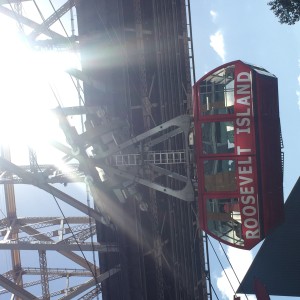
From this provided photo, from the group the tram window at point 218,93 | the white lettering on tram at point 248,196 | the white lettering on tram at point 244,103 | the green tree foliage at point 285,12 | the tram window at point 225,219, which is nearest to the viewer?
the white lettering on tram at point 244,103

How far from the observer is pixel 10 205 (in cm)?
2433

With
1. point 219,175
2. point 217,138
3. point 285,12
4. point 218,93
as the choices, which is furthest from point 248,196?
point 285,12

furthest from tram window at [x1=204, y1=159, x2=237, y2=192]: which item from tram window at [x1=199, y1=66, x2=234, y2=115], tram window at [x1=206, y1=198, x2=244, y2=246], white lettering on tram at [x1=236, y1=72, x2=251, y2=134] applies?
tram window at [x1=199, y1=66, x2=234, y2=115]

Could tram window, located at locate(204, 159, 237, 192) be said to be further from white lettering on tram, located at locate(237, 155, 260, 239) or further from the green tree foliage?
the green tree foliage

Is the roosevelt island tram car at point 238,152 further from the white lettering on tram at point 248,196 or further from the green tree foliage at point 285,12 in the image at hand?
the green tree foliage at point 285,12

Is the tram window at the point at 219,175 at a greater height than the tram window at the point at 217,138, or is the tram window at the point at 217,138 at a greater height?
the tram window at the point at 217,138

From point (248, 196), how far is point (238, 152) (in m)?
1.70

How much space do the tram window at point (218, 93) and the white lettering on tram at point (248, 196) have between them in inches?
69.1

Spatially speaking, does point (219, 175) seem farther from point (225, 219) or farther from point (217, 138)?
point (225, 219)

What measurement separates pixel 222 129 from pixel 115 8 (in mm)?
7845

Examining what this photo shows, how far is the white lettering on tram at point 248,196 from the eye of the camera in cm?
1526

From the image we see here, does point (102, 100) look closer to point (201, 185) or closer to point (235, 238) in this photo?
point (201, 185)

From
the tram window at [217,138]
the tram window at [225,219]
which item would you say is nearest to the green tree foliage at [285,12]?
the tram window at [217,138]

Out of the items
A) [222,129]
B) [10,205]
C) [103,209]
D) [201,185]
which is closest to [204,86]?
[222,129]
